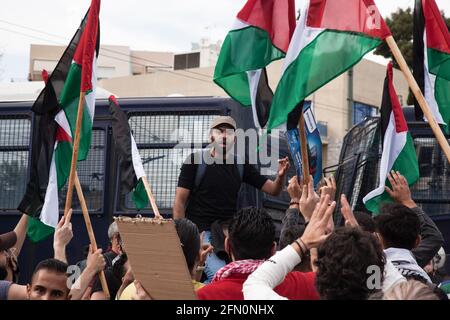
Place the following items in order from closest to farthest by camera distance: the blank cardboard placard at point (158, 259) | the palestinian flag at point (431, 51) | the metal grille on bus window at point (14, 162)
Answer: the blank cardboard placard at point (158, 259) < the palestinian flag at point (431, 51) < the metal grille on bus window at point (14, 162)

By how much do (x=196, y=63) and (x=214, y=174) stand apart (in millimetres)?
41895

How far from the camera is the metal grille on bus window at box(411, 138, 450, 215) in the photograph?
9844 mm

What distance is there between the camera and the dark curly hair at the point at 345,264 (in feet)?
12.7

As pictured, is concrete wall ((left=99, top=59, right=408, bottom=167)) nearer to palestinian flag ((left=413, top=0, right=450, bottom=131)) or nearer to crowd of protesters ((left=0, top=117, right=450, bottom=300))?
palestinian flag ((left=413, top=0, right=450, bottom=131))

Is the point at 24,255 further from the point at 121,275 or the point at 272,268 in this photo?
the point at 272,268

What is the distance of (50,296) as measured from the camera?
5215 mm

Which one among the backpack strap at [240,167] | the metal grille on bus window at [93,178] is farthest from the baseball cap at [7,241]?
the metal grille on bus window at [93,178]

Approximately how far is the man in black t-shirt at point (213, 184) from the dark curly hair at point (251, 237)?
338 cm

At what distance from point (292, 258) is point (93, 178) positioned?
7.09 m

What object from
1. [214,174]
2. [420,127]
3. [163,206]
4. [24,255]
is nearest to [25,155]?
[24,255]

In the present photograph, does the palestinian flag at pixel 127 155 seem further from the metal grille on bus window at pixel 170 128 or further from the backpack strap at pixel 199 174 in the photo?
the metal grille on bus window at pixel 170 128

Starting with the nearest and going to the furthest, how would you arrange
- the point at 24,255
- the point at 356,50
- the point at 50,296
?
1. the point at 50,296
2. the point at 356,50
3. the point at 24,255

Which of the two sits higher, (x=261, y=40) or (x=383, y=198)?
(x=261, y=40)
